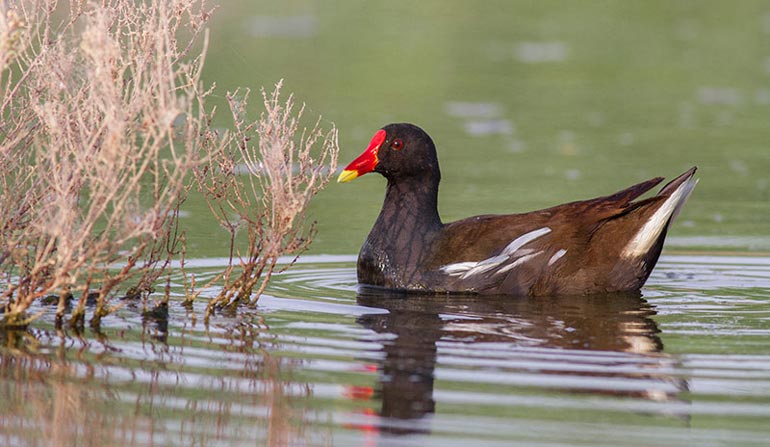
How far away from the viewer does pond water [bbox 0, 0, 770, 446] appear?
498 cm

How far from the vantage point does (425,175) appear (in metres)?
8.47

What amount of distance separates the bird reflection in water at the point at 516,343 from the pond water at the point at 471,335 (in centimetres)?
2

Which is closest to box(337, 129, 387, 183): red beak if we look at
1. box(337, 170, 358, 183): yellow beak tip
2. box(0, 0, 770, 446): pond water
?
box(337, 170, 358, 183): yellow beak tip

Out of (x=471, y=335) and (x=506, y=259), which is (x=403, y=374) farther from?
(x=506, y=259)

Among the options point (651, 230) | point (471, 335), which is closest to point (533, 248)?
point (651, 230)

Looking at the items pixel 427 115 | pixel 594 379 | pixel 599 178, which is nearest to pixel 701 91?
pixel 427 115

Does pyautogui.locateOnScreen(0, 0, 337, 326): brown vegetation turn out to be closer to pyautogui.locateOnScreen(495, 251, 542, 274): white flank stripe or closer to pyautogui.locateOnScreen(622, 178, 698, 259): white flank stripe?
pyautogui.locateOnScreen(495, 251, 542, 274): white flank stripe

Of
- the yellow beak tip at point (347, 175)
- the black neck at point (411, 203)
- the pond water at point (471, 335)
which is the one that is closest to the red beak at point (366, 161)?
the yellow beak tip at point (347, 175)

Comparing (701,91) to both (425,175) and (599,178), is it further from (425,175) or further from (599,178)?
(425,175)

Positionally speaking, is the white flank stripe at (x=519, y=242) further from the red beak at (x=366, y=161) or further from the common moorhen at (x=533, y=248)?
the red beak at (x=366, y=161)

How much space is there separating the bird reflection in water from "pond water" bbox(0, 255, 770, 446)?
14 millimetres

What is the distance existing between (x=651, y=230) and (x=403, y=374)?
2.71 m

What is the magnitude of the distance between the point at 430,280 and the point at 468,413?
9.39ft

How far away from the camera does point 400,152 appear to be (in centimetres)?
838
